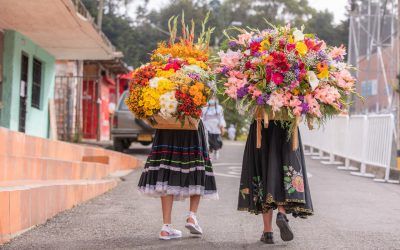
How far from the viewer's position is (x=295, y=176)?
5918 millimetres

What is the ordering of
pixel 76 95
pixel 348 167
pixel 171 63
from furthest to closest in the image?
pixel 76 95 → pixel 348 167 → pixel 171 63

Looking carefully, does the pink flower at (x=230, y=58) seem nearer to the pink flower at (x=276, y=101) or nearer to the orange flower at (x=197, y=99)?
the orange flower at (x=197, y=99)

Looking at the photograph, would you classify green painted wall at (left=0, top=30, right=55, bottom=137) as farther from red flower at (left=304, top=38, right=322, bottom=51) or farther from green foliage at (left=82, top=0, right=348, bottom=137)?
green foliage at (left=82, top=0, right=348, bottom=137)

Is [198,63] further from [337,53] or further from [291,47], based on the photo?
[337,53]

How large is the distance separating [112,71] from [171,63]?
27392mm

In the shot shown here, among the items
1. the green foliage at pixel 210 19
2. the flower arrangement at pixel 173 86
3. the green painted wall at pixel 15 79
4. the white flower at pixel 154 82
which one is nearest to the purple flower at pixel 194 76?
the flower arrangement at pixel 173 86

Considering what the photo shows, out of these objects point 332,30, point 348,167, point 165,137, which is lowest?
point 348,167

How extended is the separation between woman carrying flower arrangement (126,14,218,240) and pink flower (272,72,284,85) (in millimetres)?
765

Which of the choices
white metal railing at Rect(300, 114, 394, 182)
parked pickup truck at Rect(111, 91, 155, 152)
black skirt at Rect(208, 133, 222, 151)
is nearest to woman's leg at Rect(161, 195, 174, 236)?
white metal railing at Rect(300, 114, 394, 182)

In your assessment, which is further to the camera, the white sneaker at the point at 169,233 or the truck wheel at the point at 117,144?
the truck wheel at the point at 117,144

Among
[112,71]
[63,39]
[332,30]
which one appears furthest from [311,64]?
[332,30]

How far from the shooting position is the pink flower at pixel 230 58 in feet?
19.6

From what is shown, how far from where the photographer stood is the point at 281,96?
18.6ft

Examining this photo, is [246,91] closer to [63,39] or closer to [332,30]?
[63,39]
